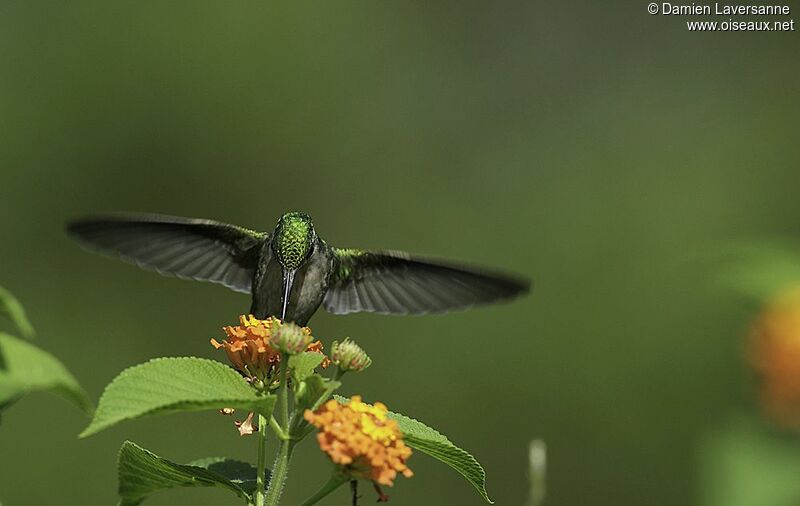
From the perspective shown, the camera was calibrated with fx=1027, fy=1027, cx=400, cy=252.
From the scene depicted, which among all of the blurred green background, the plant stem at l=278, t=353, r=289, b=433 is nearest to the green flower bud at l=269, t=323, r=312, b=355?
the plant stem at l=278, t=353, r=289, b=433

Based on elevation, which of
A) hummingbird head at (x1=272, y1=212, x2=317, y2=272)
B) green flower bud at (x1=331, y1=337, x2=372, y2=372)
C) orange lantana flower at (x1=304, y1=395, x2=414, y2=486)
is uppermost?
hummingbird head at (x1=272, y1=212, x2=317, y2=272)

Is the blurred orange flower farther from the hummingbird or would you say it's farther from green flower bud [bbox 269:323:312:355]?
green flower bud [bbox 269:323:312:355]

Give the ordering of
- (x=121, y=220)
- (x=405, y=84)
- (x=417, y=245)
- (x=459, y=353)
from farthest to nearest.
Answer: (x=405, y=84) < (x=417, y=245) < (x=459, y=353) < (x=121, y=220)

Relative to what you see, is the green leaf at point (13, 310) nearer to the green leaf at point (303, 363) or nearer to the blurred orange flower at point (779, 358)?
the green leaf at point (303, 363)

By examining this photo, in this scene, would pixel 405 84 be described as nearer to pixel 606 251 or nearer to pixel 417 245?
pixel 417 245

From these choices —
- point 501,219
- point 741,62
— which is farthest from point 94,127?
point 741,62

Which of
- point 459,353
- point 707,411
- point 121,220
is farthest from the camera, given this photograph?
point 459,353
